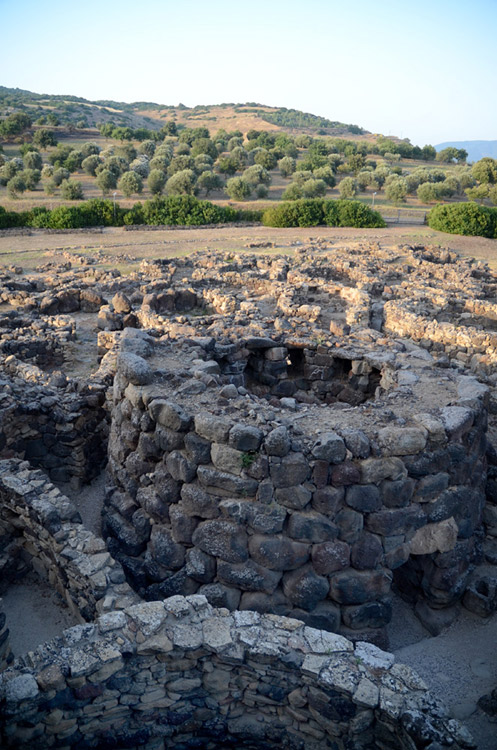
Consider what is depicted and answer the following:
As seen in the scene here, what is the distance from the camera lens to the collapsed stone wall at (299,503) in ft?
27.4

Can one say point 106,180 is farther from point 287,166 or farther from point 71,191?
point 287,166

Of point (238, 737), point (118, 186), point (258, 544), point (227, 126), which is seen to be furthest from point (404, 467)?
point (227, 126)

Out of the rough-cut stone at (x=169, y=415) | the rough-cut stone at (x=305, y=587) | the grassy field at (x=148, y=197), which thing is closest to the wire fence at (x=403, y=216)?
the grassy field at (x=148, y=197)

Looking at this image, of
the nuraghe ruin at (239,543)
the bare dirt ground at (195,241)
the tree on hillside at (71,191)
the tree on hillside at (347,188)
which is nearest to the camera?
the nuraghe ruin at (239,543)

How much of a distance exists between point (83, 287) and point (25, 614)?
19.7m

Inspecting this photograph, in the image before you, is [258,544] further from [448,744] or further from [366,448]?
[448,744]

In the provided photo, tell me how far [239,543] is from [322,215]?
46.9m

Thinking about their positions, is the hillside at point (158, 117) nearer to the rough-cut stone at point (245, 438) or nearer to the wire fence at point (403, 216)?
the wire fence at point (403, 216)

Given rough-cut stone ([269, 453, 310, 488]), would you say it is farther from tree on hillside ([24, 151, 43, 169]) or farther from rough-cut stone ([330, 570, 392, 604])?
tree on hillside ([24, 151, 43, 169])

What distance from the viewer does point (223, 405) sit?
9.68 meters

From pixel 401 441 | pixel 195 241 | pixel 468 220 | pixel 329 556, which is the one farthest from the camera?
pixel 468 220

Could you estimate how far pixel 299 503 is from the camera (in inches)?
327

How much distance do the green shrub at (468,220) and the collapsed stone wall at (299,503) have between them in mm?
41790

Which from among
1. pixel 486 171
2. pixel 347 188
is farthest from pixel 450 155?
Result: pixel 347 188
